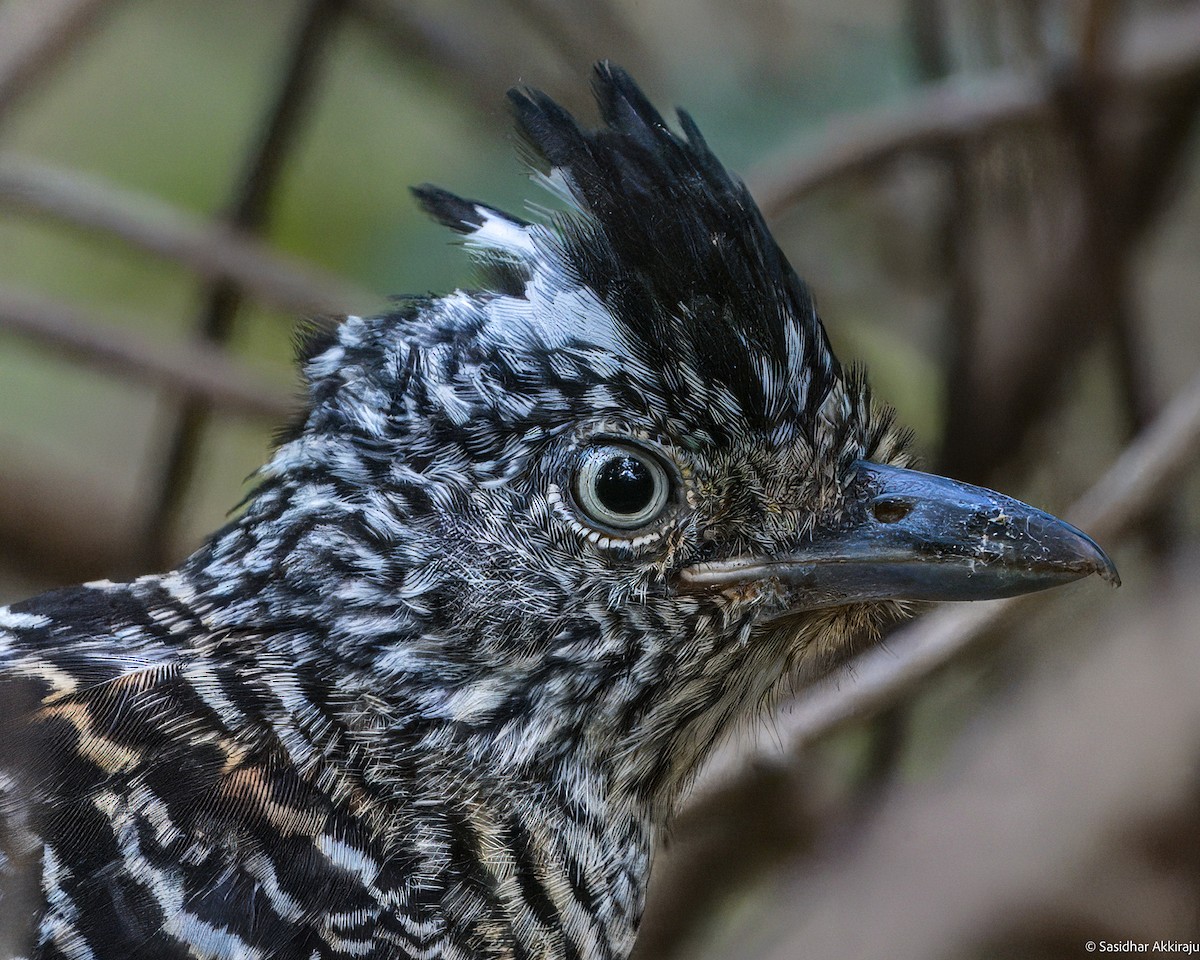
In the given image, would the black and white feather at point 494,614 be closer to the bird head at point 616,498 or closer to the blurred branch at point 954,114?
the bird head at point 616,498

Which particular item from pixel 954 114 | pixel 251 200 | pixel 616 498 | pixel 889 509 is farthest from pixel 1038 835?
pixel 251 200

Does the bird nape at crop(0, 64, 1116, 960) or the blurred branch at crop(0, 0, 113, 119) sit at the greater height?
the blurred branch at crop(0, 0, 113, 119)

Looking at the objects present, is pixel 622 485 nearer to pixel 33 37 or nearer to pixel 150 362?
pixel 33 37

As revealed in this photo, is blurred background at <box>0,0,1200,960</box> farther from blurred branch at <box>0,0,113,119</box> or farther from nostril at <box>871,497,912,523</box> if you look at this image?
nostril at <box>871,497,912,523</box>

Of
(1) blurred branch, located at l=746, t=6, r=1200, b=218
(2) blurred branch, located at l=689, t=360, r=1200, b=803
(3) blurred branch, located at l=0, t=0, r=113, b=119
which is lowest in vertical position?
(2) blurred branch, located at l=689, t=360, r=1200, b=803

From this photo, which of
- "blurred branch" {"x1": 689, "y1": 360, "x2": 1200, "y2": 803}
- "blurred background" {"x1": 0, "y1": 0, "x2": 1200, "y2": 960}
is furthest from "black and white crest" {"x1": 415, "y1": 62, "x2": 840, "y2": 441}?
"blurred branch" {"x1": 689, "y1": 360, "x2": 1200, "y2": 803}

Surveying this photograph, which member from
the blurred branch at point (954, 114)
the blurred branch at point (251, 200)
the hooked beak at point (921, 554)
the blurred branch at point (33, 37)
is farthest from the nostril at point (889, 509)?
the blurred branch at point (251, 200)
